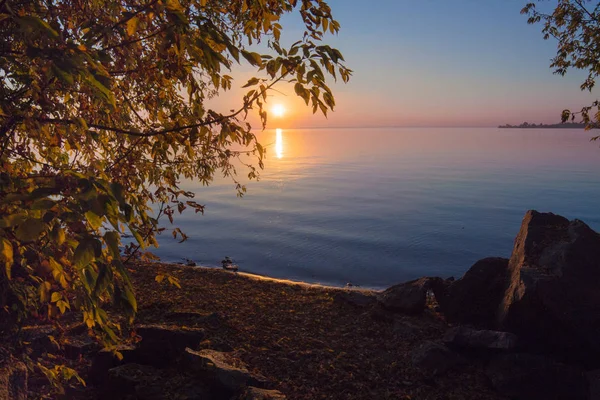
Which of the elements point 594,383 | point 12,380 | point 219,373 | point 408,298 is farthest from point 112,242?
point 408,298

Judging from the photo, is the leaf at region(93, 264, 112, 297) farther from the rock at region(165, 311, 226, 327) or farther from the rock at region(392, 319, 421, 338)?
the rock at region(392, 319, 421, 338)

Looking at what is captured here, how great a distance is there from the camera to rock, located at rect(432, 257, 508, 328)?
28.8 ft

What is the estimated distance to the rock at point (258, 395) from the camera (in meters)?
5.45

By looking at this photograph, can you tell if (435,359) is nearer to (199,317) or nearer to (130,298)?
(199,317)

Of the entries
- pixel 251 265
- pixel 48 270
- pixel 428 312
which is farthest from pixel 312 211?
pixel 48 270

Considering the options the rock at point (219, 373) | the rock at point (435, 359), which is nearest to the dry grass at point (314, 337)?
the rock at point (435, 359)

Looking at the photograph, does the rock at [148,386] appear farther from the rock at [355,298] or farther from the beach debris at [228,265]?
the beach debris at [228,265]

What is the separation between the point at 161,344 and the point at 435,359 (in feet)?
15.5

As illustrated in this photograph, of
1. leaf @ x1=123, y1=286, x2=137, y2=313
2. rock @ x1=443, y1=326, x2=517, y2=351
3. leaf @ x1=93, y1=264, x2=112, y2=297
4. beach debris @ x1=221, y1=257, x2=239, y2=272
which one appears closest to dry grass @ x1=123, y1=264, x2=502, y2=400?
rock @ x1=443, y1=326, x2=517, y2=351

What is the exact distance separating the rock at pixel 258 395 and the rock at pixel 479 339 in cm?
374

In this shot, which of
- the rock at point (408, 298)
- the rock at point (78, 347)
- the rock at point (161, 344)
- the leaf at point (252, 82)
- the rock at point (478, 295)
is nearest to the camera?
the leaf at point (252, 82)

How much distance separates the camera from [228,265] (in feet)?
60.5

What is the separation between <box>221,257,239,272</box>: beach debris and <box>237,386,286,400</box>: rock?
40.8ft

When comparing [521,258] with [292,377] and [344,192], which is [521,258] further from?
[344,192]
